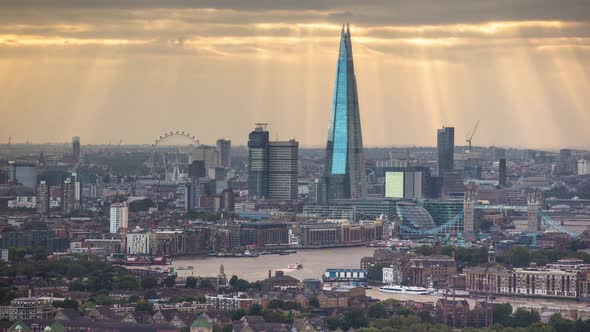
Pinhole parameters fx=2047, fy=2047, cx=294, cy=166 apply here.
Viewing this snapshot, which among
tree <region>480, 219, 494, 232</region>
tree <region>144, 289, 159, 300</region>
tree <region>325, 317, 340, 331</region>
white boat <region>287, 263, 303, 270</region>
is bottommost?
tree <region>325, 317, 340, 331</region>

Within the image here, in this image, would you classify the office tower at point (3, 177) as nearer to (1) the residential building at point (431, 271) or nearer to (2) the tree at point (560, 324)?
(1) the residential building at point (431, 271)

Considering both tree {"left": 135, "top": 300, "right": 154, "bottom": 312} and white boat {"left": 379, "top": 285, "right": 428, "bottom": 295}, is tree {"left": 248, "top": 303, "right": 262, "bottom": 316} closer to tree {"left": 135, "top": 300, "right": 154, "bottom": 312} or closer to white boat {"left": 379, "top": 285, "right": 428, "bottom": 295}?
tree {"left": 135, "top": 300, "right": 154, "bottom": 312}

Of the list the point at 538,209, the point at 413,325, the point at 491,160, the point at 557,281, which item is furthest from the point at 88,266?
the point at 491,160

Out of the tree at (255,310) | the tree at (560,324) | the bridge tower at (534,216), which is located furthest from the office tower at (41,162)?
the tree at (560,324)

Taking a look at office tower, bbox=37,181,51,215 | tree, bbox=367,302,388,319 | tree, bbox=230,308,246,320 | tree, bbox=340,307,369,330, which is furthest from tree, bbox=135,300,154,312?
office tower, bbox=37,181,51,215

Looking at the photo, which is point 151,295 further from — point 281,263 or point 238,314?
point 281,263

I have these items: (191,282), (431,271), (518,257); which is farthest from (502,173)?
(191,282)
